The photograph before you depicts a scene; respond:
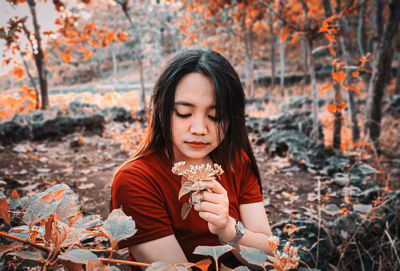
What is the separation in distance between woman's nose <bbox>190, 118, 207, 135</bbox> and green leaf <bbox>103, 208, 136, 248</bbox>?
0.53 metres

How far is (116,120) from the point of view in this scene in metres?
6.83

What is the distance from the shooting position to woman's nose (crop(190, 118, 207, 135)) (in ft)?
3.28

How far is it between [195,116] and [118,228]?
0.61m

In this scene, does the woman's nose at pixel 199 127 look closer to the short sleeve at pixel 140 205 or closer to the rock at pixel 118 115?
the short sleeve at pixel 140 205

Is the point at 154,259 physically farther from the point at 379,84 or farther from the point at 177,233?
the point at 379,84

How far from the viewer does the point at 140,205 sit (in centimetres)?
97

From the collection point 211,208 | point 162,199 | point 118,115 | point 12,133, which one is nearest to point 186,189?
point 211,208

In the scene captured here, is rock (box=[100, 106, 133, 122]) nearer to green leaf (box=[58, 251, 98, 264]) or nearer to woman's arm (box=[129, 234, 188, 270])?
woman's arm (box=[129, 234, 188, 270])

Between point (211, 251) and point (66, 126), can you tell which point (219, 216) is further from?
point (66, 126)

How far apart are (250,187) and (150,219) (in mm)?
601

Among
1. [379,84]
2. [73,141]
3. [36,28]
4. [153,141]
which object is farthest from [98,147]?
[379,84]

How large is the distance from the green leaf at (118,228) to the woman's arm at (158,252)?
0.46m

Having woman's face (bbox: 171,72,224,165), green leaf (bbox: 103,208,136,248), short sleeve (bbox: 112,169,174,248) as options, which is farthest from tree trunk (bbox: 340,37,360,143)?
green leaf (bbox: 103,208,136,248)

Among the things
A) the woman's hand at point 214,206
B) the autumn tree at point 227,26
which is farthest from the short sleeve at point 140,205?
the autumn tree at point 227,26
